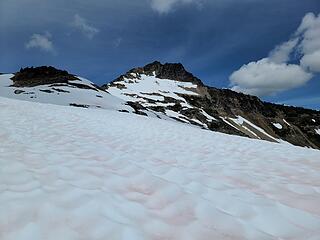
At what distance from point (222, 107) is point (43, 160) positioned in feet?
480

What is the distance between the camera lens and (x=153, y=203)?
5309mm

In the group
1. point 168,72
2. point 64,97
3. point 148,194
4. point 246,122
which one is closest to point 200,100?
point 246,122

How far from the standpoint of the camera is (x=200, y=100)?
14112cm

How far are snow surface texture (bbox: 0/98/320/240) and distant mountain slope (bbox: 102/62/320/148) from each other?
84.5m

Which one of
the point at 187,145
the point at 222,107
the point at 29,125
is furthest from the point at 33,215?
the point at 222,107

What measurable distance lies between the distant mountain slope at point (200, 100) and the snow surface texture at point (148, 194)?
277ft

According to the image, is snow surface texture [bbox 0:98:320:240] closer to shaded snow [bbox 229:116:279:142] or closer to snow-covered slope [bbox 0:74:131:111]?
snow-covered slope [bbox 0:74:131:111]

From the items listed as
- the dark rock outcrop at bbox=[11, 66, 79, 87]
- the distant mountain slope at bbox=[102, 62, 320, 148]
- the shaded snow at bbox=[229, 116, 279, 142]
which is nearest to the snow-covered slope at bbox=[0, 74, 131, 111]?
the dark rock outcrop at bbox=[11, 66, 79, 87]

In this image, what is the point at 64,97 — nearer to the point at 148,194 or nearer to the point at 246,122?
the point at 148,194

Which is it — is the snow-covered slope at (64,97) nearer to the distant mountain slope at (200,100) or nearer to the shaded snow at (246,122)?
the distant mountain slope at (200,100)

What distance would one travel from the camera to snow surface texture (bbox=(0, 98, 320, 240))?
430 cm

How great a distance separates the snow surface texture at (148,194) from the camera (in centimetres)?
430

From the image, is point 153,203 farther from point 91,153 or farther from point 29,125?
point 29,125

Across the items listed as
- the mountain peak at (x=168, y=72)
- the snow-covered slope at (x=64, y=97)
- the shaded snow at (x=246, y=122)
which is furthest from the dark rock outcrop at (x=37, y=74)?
the mountain peak at (x=168, y=72)
